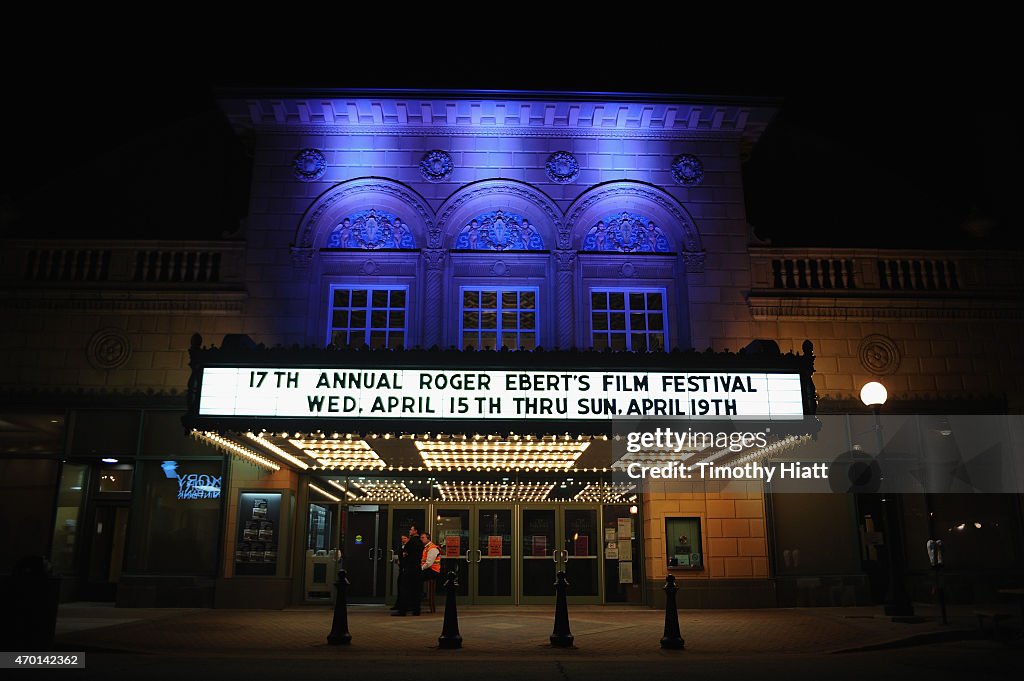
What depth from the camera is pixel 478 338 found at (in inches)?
741

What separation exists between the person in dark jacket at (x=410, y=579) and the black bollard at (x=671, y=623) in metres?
6.66

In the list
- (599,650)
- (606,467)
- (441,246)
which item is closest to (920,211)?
(606,467)

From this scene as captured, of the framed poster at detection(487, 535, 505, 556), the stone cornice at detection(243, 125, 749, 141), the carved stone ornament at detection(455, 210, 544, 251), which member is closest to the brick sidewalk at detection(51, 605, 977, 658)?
the framed poster at detection(487, 535, 505, 556)

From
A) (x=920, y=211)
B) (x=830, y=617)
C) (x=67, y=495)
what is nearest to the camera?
(x=830, y=617)

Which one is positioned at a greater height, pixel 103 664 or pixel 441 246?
pixel 441 246

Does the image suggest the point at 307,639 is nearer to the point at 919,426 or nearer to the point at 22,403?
the point at 22,403

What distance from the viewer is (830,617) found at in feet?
51.5

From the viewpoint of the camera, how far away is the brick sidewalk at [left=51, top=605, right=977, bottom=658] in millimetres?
11773

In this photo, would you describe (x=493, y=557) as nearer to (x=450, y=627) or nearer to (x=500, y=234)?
(x=450, y=627)

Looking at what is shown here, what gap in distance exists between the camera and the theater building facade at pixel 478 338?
1769 cm

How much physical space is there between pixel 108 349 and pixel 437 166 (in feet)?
29.4

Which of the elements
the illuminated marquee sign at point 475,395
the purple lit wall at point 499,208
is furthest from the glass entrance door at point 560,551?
the illuminated marquee sign at point 475,395

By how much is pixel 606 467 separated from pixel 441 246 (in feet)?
22.3

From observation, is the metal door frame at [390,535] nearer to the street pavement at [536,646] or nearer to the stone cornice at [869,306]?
the street pavement at [536,646]
